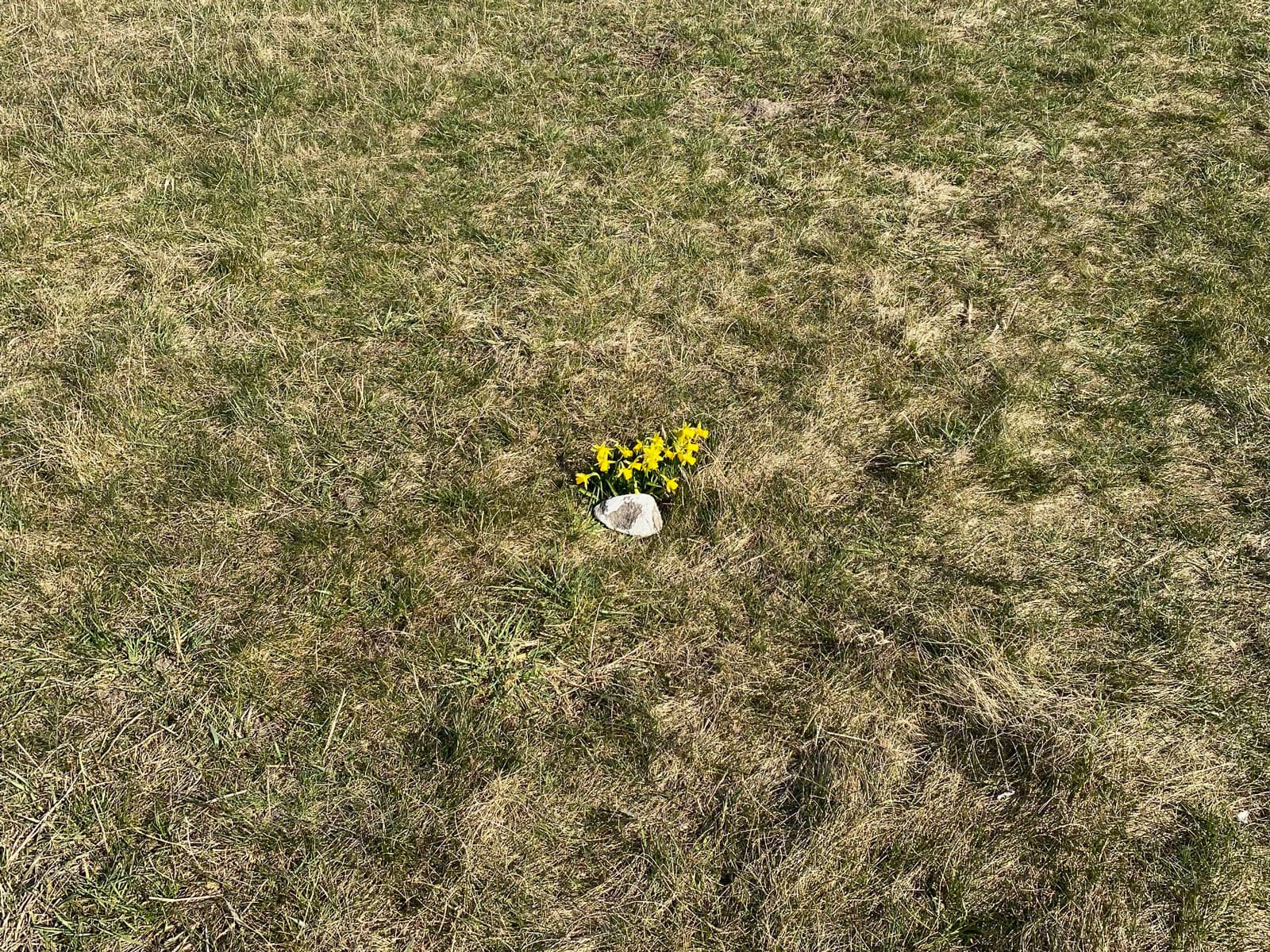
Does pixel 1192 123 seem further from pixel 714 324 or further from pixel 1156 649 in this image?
pixel 1156 649

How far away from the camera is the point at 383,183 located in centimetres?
496

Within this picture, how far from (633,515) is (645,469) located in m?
0.18

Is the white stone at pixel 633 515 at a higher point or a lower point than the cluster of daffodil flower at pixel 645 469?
lower

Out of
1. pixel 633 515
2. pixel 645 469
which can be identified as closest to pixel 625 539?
pixel 633 515

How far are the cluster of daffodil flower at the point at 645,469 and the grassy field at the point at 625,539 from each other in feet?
0.48

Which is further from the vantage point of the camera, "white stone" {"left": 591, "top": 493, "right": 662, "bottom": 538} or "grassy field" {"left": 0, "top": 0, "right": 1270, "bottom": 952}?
"white stone" {"left": 591, "top": 493, "right": 662, "bottom": 538}

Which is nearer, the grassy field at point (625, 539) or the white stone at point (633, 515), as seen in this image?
the grassy field at point (625, 539)

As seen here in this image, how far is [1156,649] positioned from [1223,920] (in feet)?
2.79

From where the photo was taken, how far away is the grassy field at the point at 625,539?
99.4 inches

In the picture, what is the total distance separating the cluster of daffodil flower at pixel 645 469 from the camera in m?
3.32

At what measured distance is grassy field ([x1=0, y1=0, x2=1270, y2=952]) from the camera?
8.29 ft

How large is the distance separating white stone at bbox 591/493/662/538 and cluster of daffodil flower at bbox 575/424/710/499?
0.06 meters

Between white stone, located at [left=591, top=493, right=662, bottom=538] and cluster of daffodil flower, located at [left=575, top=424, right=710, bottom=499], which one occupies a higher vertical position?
cluster of daffodil flower, located at [left=575, top=424, right=710, bottom=499]

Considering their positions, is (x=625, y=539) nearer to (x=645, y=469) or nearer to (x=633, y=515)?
(x=633, y=515)
